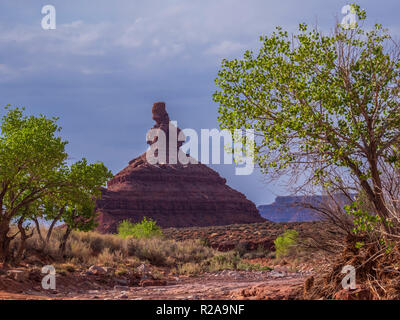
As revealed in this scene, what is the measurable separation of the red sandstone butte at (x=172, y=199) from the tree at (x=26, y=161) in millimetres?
79942

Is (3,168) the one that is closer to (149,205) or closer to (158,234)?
(158,234)

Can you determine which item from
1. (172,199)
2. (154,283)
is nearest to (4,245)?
(154,283)

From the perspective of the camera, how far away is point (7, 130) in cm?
2188

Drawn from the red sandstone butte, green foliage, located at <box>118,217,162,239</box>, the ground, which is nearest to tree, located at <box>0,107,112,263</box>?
the ground

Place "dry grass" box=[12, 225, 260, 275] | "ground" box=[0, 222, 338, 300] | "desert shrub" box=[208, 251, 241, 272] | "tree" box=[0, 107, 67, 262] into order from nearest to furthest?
1. "ground" box=[0, 222, 338, 300]
2. "tree" box=[0, 107, 67, 262]
3. "dry grass" box=[12, 225, 260, 275]
4. "desert shrub" box=[208, 251, 241, 272]

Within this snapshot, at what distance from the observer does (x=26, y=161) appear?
65.3 feet

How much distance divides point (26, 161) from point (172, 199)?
95.0m

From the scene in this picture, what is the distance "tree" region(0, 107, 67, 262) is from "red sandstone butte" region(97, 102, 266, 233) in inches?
3147

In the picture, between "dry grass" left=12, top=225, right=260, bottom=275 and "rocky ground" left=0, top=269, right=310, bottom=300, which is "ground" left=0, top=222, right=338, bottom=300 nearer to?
"rocky ground" left=0, top=269, right=310, bottom=300

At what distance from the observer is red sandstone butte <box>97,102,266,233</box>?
108062 millimetres

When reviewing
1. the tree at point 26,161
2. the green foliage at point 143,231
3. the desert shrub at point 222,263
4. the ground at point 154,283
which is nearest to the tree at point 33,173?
the tree at point 26,161

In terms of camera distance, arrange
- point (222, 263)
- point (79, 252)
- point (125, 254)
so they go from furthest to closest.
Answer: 1. point (222, 263)
2. point (125, 254)
3. point (79, 252)

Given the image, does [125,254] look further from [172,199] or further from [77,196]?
[172,199]
